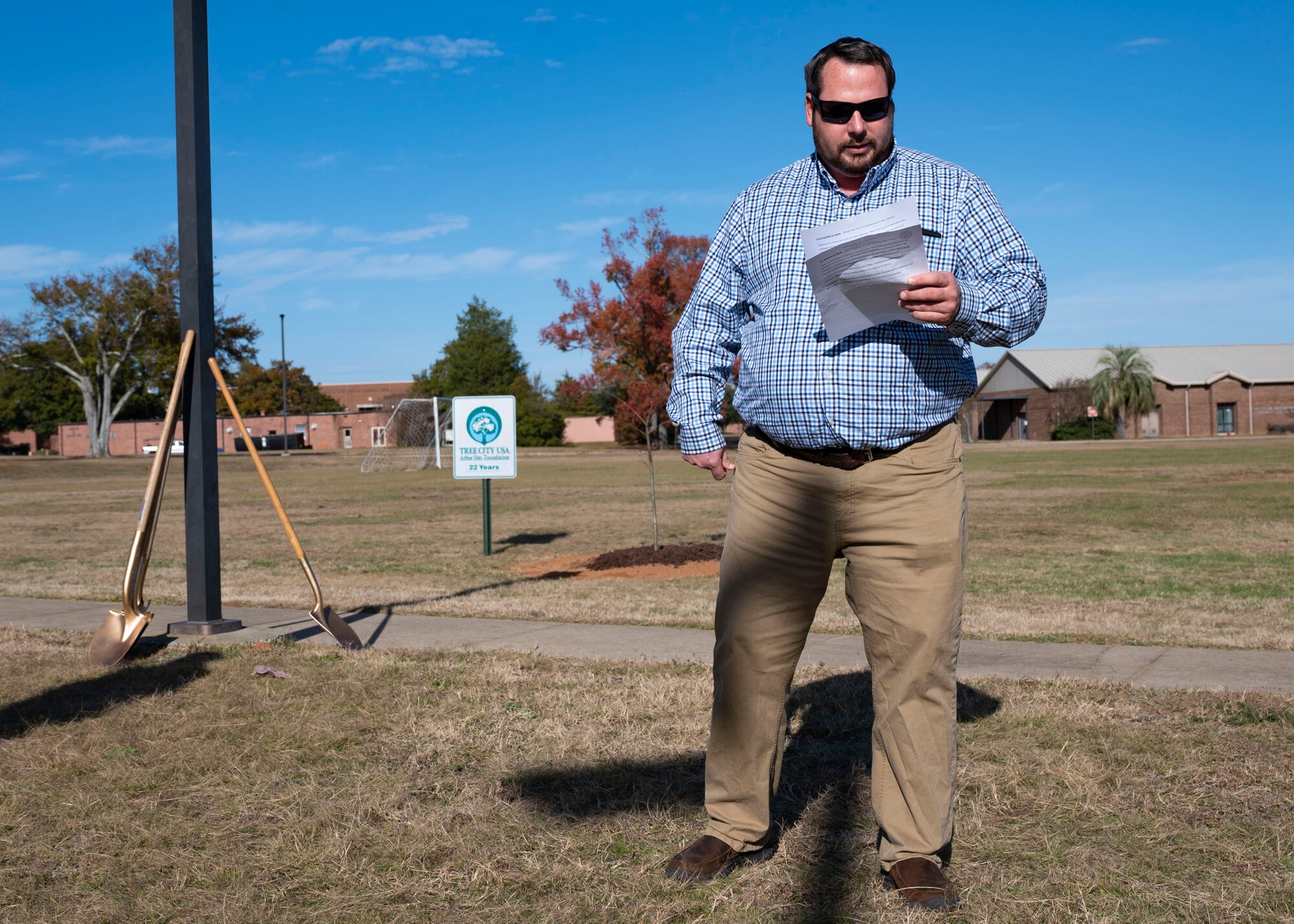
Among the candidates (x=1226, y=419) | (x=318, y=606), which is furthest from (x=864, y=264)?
(x=1226, y=419)

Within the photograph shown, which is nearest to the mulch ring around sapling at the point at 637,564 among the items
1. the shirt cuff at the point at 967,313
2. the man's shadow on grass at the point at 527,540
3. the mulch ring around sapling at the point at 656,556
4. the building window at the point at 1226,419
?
the mulch ring around sapling at the point at 656,556

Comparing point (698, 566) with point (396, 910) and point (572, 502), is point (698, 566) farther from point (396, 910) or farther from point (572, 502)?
point (572, 502)

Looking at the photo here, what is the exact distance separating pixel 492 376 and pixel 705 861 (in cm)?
7859

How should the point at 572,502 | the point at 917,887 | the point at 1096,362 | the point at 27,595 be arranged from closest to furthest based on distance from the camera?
the point at 917,887 < the point at 27,595 < the point at 572,502 < the point at 1096,362

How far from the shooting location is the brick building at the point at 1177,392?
7794 centimetres

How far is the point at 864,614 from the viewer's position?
325 cm

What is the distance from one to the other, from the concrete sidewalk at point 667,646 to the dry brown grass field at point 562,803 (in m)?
0.41

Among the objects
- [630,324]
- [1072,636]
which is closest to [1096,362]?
[630,324]

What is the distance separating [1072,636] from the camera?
706cm

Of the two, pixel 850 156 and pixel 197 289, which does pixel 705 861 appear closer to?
pixel 850 156

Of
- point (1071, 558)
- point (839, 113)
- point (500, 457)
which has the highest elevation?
point (839, 113)

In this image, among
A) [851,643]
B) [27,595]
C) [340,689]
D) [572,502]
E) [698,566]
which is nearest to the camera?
[340,689]

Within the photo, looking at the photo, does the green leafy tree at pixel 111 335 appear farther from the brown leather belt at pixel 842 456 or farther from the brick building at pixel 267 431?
the brown leather belt at pixel 842 456

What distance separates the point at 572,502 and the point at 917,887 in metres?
20.0
